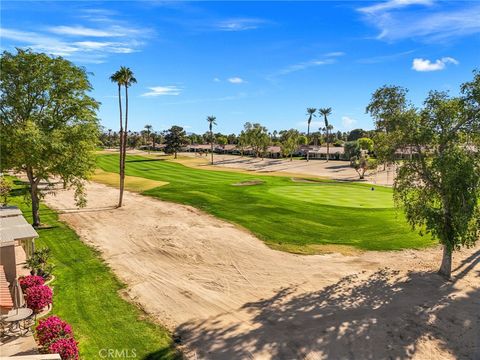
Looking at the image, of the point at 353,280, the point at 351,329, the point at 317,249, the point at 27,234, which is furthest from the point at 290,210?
the point at 27,234

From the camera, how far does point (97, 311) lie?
1662cm

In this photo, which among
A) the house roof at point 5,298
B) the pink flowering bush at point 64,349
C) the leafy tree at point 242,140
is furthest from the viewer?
the leafy tree at point 242,140

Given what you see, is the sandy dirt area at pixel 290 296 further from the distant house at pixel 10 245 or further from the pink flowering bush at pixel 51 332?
the distant house at pixel 10 245

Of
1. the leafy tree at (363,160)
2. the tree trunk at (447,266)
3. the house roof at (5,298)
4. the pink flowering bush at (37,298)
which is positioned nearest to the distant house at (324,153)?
the leafy tree at (363,160)

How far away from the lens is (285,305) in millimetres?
17703

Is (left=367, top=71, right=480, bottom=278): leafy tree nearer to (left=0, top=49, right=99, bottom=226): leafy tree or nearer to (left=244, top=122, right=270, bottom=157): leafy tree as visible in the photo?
(left=0, top=49, right=99, bottom=226): leafy tree

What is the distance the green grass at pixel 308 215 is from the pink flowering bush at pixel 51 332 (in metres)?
16.2

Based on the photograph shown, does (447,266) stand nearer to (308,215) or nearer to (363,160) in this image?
(308,215)

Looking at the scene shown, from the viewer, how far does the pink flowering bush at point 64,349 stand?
11710 mm

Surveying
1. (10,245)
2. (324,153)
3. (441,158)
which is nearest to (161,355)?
(10,245)

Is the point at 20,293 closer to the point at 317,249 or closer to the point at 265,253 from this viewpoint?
the point at 265,253

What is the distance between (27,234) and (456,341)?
2025 centimetres

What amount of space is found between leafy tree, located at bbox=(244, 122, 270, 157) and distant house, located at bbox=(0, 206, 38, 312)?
12405cm

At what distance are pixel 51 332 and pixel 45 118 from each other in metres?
21.3
